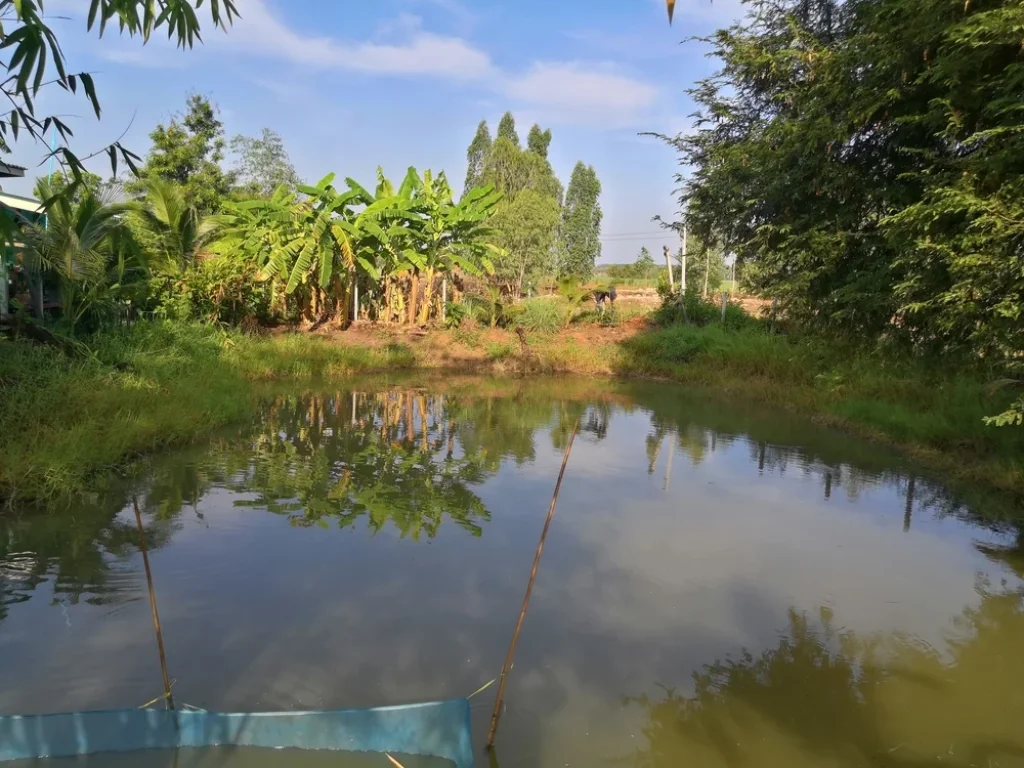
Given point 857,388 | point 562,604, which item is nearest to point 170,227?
point 562,604

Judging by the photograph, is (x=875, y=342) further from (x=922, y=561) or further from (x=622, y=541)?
(x=622, y=541)

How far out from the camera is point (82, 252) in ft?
30.9

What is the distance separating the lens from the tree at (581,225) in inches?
1192

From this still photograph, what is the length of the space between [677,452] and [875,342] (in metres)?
2.92

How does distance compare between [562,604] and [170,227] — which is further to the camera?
[170,227]

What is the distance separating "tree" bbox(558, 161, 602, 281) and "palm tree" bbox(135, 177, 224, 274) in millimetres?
16947

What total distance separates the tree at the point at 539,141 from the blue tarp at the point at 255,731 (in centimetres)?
3142

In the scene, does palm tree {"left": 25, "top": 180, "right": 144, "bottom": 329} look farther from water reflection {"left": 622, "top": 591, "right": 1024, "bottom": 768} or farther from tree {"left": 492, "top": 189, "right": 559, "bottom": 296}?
tree {"left": 492, "top": 189, "right": 559, "bottom": 296}

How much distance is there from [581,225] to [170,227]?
20670mm

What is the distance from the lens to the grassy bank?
629 cm

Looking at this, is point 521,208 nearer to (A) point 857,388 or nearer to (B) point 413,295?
(B) point 413,295

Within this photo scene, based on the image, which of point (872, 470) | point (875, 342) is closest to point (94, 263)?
point (875, 342)

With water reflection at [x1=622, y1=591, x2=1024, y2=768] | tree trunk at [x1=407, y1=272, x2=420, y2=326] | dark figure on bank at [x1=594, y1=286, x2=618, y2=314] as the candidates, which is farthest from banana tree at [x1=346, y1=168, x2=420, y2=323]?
water reflection at [x1=622, y1=591, x2=1024, y2=768]

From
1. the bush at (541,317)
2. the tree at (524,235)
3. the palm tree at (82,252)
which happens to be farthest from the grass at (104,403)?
the tree at (524,235)
